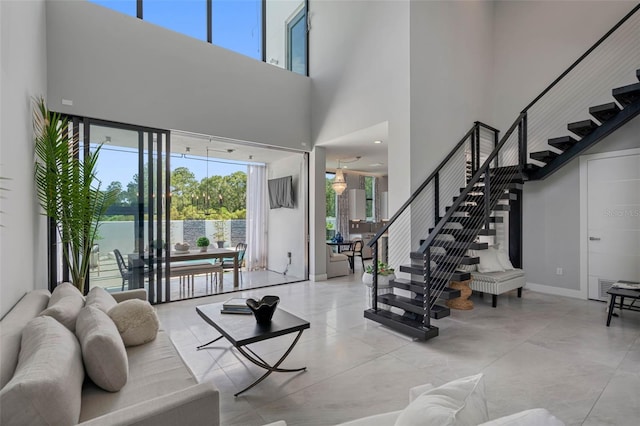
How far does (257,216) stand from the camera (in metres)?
8.10

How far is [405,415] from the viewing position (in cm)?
99

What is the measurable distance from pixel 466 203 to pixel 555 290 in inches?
81.3

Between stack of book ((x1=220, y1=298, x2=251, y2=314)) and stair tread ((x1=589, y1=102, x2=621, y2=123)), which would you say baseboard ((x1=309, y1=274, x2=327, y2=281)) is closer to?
stack of book ((x1=220, y1=298, x2=251, y2=314))

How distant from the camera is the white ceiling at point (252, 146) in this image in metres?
4.45

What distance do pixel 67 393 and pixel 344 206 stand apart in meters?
9.30

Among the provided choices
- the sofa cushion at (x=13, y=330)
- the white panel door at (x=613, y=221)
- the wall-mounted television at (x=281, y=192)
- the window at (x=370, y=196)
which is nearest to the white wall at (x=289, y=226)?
the wall-mounted television at (x=281, y=192)

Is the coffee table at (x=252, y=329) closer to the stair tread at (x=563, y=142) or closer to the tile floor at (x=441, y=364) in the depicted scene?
the tile floor at (x=441, y=364)

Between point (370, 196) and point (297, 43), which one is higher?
point (297, 43)

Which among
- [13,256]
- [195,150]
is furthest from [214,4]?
[13,256]

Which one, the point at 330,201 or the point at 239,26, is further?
the point at 330,201

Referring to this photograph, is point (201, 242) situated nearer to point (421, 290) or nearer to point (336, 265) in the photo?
point (336, 265)

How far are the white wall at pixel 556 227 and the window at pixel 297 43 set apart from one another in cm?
501

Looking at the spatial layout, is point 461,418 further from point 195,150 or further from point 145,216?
point 195,150

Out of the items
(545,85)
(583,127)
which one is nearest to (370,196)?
(545,85)
